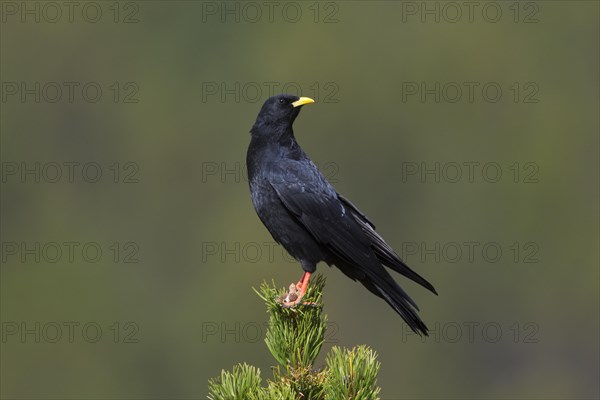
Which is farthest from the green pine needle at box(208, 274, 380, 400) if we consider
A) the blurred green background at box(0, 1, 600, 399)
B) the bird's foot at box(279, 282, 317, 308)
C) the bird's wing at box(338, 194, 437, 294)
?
the blurred green background at box(0, 1, 600, 399)

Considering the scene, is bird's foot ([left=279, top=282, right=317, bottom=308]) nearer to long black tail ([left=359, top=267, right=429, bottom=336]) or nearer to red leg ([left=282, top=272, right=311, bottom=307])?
red leg ([left=282, top=272, right=311, bottom=307])

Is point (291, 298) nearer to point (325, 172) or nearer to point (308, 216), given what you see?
point (308, 216)

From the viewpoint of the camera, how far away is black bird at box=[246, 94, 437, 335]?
8.62 m

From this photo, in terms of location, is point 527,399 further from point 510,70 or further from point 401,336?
point 510,70

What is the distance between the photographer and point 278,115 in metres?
9.52

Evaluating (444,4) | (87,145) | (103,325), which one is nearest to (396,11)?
(444,4)

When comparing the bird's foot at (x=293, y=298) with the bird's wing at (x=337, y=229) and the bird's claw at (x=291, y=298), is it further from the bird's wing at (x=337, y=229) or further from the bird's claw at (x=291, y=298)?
the bird's wing at (x=337, y=229)

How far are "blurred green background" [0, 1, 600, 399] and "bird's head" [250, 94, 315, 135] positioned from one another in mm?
29577

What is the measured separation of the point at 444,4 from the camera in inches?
3184

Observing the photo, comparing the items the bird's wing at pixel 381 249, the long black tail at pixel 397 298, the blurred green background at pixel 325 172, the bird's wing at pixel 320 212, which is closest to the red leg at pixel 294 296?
the long black tail at pixel 397 298

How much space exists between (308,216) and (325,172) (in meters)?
Answer: 36.6

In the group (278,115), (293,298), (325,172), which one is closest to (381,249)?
(278,115)

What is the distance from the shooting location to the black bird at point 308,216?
8.62 m

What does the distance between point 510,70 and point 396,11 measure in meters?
11.3
